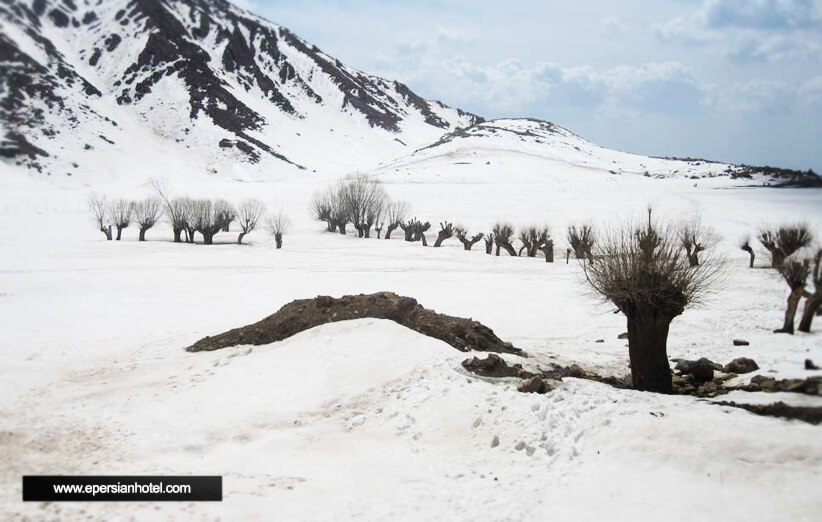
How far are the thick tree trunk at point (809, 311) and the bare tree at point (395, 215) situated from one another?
50257 mm

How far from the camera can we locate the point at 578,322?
Result: 21938mm

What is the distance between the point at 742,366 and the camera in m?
13.6

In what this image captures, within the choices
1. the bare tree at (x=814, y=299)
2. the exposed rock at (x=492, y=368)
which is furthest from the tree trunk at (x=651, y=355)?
the bare tree at (x=814, y=299)

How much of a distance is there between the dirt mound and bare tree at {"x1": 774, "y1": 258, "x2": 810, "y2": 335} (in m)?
9.41

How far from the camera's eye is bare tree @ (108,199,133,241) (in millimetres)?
57031

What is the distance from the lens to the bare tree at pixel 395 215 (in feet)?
213

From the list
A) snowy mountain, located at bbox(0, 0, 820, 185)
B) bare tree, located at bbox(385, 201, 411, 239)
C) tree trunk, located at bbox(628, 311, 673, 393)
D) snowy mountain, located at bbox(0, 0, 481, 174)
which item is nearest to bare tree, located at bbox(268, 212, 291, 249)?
bare tree, located at bbox(385, 201, 411, 239)

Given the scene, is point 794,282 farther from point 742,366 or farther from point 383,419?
point 383,419

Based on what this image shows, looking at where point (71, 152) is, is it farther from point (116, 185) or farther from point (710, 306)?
point (710, 306)

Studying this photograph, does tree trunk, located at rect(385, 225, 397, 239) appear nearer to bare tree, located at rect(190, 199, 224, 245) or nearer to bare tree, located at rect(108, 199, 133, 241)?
bare tree, located at rect(190, 199, 224, 245)

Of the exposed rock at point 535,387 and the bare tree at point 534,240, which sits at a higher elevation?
the bare tree at point 534,240

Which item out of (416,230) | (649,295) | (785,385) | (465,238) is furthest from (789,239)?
(416,230)

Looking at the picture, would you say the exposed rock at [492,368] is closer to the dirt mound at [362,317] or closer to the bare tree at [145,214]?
the dirt mound at [362,317]

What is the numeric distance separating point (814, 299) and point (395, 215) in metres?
54.1
